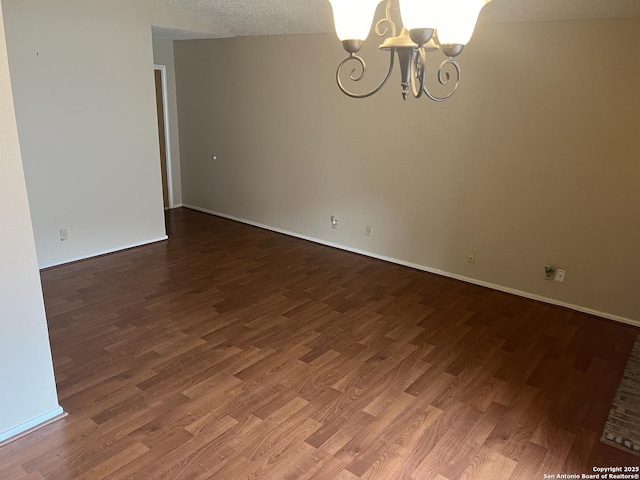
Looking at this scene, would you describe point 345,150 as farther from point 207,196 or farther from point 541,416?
point 541,416

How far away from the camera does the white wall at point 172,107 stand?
6.21 meters

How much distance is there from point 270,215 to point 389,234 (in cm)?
170

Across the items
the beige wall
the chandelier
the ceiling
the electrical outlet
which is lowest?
the electrical outlet

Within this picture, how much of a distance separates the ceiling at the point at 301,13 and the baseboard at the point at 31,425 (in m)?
3.58

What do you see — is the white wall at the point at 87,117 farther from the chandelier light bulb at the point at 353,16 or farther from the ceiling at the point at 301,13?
the chandelier light bulb at the point at 353,16

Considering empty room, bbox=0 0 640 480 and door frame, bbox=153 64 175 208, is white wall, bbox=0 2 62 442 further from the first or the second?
door frame, bbox=153 64 175 208

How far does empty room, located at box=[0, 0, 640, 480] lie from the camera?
229cm

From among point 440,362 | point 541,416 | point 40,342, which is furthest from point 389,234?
point 40,342

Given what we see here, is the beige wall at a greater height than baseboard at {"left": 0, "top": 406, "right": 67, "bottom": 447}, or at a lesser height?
greater

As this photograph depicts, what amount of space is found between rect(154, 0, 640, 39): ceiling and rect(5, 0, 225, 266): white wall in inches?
11.8

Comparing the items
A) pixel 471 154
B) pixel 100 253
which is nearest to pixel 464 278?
pixel 471 154

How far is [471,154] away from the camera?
418 cm

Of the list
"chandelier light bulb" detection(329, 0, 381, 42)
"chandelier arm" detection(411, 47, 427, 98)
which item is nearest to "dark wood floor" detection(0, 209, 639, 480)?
"chandelier arm" detection(411, 47, 427, 98)

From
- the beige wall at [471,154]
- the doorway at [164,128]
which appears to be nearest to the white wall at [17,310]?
the beige wall at [471,154]
